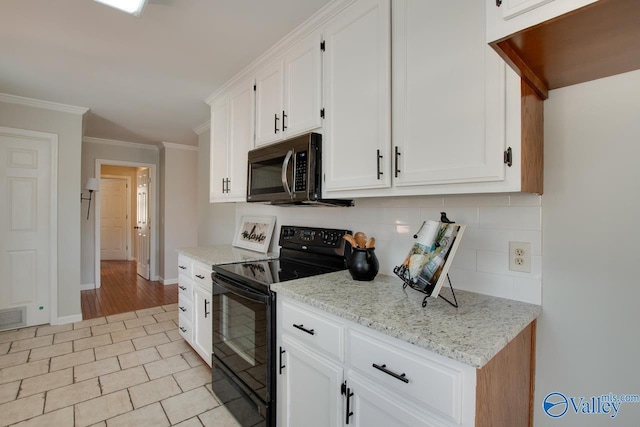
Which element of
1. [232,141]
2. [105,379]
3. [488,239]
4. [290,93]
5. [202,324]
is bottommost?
[105,379]

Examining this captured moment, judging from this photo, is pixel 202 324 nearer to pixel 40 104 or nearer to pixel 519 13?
pixel 519 13

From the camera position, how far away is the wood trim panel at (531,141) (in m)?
1.02

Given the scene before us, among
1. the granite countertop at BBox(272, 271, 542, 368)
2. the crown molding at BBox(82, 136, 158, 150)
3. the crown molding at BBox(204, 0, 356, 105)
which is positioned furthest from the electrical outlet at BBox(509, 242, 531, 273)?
the crown molding at BBox(82, 136, 158, 150)

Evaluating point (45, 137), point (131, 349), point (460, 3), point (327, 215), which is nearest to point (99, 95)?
point (45, 137)

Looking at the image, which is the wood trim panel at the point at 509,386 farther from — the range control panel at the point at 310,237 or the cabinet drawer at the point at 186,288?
the cabinet drawer at the point at 186,288

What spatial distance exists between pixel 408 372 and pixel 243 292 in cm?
102

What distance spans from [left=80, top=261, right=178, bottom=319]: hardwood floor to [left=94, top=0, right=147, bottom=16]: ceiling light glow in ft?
11.2

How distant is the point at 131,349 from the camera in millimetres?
2762

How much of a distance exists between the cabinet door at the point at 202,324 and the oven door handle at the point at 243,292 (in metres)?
0.36

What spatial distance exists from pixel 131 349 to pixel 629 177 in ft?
11.4

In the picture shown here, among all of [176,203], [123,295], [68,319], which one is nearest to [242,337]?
[68,319]

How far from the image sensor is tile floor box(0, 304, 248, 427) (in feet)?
6.20

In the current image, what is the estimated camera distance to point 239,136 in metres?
2.51

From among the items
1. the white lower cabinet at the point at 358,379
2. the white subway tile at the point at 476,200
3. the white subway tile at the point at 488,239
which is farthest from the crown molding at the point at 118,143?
the white subway tile at the point at 488,239
